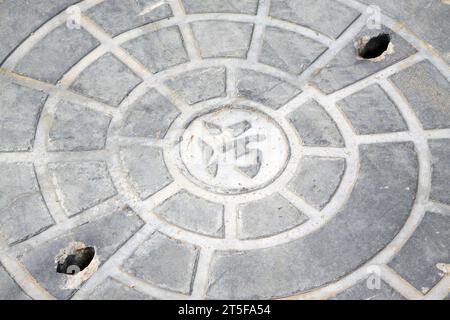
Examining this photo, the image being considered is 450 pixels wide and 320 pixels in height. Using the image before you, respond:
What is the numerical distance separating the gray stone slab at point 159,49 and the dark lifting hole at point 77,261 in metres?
2.57

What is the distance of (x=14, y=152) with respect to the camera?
306 inches

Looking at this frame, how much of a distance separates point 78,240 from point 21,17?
3.59 metres

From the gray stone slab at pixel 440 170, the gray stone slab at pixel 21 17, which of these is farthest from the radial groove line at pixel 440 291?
the gray stone slab at pixel 21 17

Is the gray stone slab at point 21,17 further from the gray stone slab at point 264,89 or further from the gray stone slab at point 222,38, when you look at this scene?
the gray stone slab at point 264,89

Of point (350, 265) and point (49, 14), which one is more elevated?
point (49, 14)

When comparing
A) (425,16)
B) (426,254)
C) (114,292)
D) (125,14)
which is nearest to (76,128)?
(125,14)

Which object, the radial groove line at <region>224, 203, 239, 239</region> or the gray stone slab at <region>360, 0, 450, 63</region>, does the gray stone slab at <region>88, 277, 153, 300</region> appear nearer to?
the radial groove line at <region>224, 203, 239, 239</region>

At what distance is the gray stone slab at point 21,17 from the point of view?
8.88 m

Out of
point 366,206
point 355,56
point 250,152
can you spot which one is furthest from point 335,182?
point 355,56

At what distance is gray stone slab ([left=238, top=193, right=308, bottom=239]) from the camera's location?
724 centimetres

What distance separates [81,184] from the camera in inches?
297
